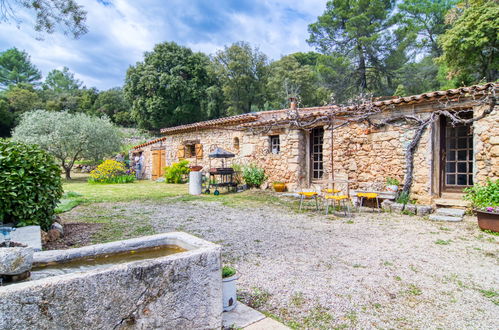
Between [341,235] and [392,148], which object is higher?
[392,148]

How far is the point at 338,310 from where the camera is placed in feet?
8.34

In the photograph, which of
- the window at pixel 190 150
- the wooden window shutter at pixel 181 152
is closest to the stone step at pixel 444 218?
the window at pixel 190 150

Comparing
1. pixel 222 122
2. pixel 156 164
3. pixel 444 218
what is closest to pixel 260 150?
pixel 222 122

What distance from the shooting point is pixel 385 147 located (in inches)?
296

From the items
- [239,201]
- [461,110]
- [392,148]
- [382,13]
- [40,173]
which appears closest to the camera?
[40,173]

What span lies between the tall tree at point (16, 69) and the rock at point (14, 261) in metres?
48.4

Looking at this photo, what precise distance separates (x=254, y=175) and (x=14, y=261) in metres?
8.87

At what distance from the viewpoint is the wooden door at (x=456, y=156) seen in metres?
7.04

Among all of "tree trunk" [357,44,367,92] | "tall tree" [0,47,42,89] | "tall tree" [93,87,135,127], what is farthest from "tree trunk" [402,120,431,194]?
"tall tree" [0,47,42,89]

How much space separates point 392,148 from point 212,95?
20269 millimetres

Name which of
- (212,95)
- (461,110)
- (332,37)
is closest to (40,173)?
(461,110)

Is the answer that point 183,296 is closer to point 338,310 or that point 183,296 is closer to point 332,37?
point 338,310

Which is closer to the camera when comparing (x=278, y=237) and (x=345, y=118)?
(x=278, y=237)

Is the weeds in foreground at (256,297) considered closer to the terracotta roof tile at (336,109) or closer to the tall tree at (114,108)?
the terracotta roof tile at (336,109)
